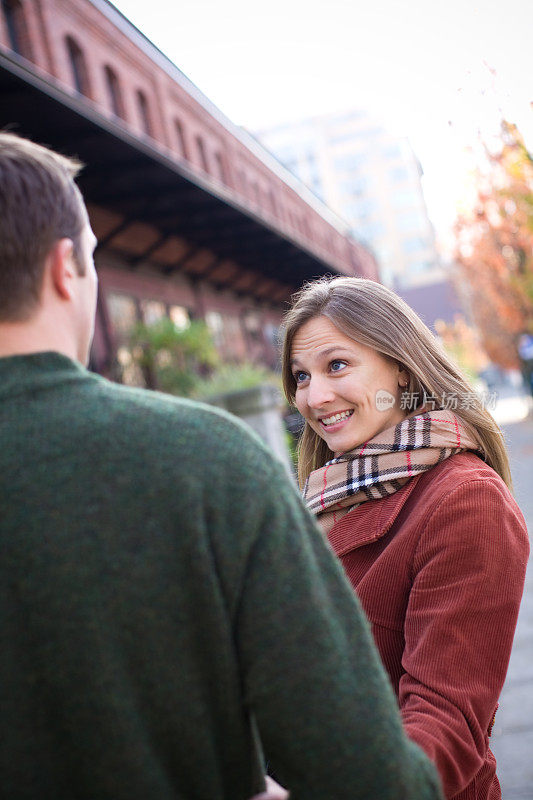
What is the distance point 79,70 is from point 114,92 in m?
1.78

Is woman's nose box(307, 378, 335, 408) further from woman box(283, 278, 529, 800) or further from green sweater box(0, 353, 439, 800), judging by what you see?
green sweater box(0, 353, 439, 800)

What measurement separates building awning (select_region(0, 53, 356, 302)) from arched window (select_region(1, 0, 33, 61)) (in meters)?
4.21

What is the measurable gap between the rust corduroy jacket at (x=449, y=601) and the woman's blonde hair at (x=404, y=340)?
28cm

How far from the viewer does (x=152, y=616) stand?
1209mm

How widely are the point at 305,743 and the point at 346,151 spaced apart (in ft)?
404

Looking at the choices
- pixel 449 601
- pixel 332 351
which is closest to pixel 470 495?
pixel 449 601

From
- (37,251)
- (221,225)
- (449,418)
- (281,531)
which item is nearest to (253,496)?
(281,531)

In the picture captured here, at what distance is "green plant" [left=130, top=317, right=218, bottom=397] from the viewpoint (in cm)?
1115

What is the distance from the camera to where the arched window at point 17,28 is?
14.7 metres

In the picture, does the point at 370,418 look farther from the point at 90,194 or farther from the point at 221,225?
the point at 221,225

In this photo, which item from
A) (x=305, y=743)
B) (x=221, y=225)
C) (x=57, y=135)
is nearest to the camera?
(x=305, y=743)

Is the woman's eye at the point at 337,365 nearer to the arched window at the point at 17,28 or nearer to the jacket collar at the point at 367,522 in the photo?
the jacket collar at the point at 367,522

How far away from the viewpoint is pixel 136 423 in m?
1.24

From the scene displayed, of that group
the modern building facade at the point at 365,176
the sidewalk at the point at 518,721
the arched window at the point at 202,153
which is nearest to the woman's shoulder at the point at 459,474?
the sidewalk at the point at 518,721
